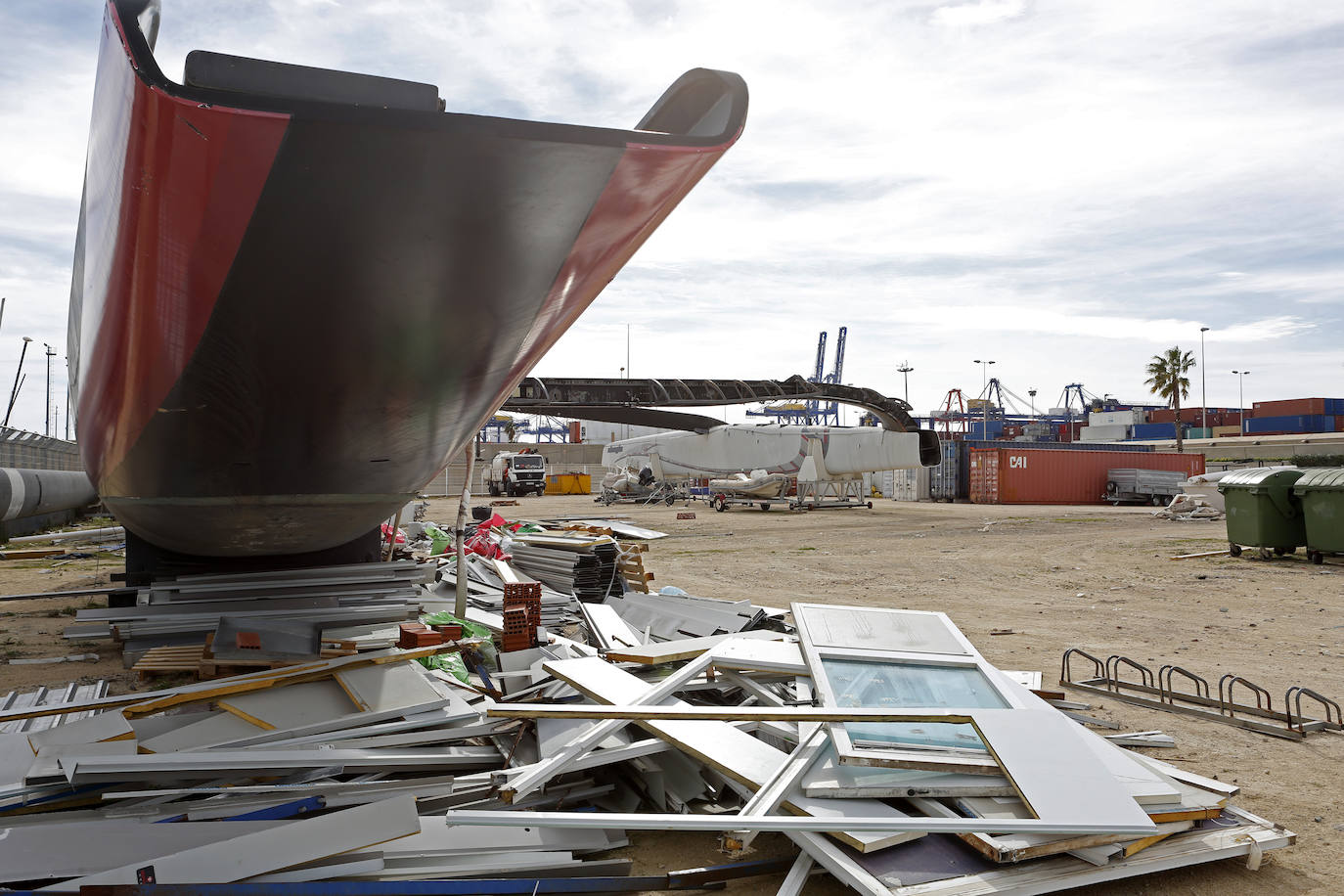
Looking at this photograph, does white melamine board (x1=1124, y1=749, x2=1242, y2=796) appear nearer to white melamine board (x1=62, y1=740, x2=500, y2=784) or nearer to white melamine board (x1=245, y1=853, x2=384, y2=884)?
white melamine board (x1=62, y1=740, x2=500, y2=784)

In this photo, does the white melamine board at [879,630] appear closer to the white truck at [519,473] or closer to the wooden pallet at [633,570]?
the wooden pallet at [633,570]

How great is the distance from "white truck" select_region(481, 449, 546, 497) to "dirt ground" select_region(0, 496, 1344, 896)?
21.6m

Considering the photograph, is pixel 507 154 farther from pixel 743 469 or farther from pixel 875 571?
pixel 743 469

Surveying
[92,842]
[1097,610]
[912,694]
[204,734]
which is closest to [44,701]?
A: [204,734]

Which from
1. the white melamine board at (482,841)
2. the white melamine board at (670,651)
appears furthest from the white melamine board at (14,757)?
the white melamine board at (670,651)

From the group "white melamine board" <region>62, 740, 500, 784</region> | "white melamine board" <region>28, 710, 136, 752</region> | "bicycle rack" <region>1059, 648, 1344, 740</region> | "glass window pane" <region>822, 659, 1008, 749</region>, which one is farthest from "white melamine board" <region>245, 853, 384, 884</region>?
"bicycle rack" <region>1059, 648, 1344, 740</region>

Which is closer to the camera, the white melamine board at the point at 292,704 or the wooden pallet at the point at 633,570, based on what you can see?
the white melamine board at the point at 292,704

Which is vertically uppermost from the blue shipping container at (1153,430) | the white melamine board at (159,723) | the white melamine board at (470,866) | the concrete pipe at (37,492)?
the blue shipping container at (1153,430)

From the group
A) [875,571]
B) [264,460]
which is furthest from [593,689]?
[875,571]

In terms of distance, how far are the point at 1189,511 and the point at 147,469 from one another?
2761 centimetres

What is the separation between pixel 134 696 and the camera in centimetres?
420

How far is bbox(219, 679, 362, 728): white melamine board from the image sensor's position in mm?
3982

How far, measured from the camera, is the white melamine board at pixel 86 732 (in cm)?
351

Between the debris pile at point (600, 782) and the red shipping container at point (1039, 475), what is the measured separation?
110 feet
